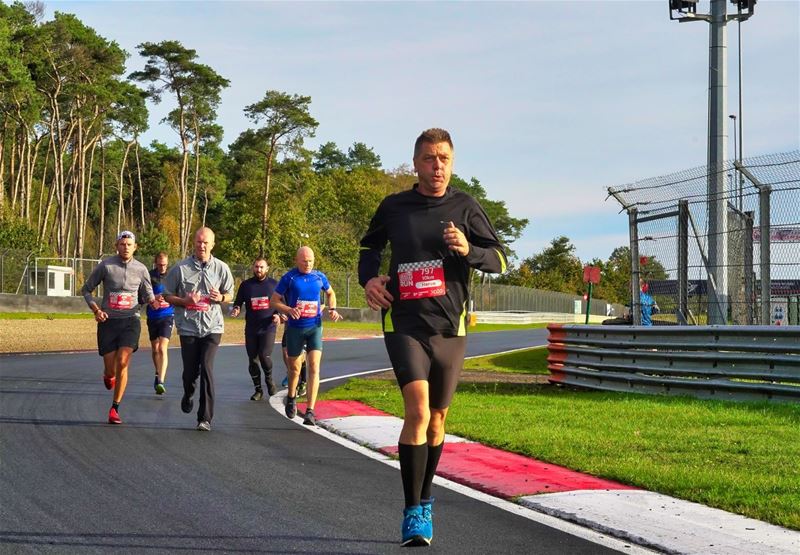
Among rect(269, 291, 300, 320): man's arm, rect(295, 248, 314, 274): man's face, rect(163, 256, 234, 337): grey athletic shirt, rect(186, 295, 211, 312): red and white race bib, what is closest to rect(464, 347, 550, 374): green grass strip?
rect(295, 248, 314, 274): man's face

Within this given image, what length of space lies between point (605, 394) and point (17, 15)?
2096 inches

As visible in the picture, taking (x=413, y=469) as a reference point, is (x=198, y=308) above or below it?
above

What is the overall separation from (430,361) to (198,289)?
6.11 meters

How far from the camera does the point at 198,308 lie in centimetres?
1136

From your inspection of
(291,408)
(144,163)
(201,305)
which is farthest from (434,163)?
(144,163)

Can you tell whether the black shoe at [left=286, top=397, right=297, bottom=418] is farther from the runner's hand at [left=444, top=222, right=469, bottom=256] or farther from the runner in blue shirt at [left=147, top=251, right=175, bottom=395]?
the runner's hand at [left=444, top=222, right=469, bottom=256]

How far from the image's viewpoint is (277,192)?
243ft

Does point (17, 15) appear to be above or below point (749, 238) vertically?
above

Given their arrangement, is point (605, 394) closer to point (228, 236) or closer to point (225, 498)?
point (225, 498)

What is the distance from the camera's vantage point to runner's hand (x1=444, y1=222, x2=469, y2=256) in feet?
18.6

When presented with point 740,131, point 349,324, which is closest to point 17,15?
point 349,324

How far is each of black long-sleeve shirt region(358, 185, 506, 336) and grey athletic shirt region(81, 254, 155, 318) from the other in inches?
250

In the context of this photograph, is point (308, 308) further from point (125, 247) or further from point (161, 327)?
point (161, 327)

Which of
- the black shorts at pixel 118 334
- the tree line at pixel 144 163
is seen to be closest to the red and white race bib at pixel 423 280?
the black shorts at pixel 118 334
